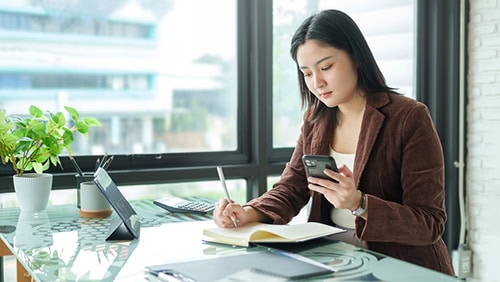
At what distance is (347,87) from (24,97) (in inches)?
56.1

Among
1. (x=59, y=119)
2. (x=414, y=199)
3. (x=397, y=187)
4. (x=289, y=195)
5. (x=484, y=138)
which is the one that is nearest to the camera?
(x=414, y=199)

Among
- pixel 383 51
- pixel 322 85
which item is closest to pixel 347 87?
pixel 322 85

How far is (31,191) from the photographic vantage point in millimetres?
2156

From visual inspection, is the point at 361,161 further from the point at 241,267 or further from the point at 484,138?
the point at 484,138

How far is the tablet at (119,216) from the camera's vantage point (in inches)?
69.0

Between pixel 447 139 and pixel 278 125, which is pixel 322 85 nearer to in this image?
pixel 278 125

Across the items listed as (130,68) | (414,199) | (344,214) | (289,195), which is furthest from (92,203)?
(414,199)

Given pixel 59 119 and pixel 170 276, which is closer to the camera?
pixel 170 276

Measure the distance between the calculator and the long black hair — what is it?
65 cm

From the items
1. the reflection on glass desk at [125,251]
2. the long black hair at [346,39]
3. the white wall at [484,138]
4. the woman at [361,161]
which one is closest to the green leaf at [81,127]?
the reflection on glass desk at [125,251]

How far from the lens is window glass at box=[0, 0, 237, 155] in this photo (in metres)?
2.64

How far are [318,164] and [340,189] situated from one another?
0.09 metres

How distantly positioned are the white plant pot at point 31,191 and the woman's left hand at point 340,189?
3.31 ft

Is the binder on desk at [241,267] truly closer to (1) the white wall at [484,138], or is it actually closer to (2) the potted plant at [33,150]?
(2) the potted plant at [33,150]
